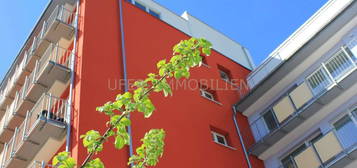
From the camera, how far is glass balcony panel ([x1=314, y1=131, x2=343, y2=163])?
43.5 feet

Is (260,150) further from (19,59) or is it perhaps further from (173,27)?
(19,59)

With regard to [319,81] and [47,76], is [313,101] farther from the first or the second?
[47,76]

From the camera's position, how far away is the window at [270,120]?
1636 cm

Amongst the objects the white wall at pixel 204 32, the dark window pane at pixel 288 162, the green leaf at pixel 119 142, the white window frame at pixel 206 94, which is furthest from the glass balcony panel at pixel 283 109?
the green leaf at pixel 119 142

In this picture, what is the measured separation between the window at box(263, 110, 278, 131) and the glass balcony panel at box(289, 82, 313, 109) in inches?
51.3

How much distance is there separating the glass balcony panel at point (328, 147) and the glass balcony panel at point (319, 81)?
201cm

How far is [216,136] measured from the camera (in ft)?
51.3

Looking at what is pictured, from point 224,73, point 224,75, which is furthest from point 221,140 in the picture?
point 224,73

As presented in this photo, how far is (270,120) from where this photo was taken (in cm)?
1664

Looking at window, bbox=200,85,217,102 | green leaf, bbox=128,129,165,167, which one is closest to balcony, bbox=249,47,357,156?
window, bbox=200,85,217,102

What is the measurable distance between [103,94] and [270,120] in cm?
760

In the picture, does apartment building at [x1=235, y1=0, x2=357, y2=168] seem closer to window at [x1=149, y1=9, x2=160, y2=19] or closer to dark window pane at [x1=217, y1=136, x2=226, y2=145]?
dark window pane at [x1=217, y1=136, x2=226, y2=145]

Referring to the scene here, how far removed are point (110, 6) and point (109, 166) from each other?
807cm

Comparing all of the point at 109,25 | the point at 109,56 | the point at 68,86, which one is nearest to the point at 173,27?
the point at 109,25
